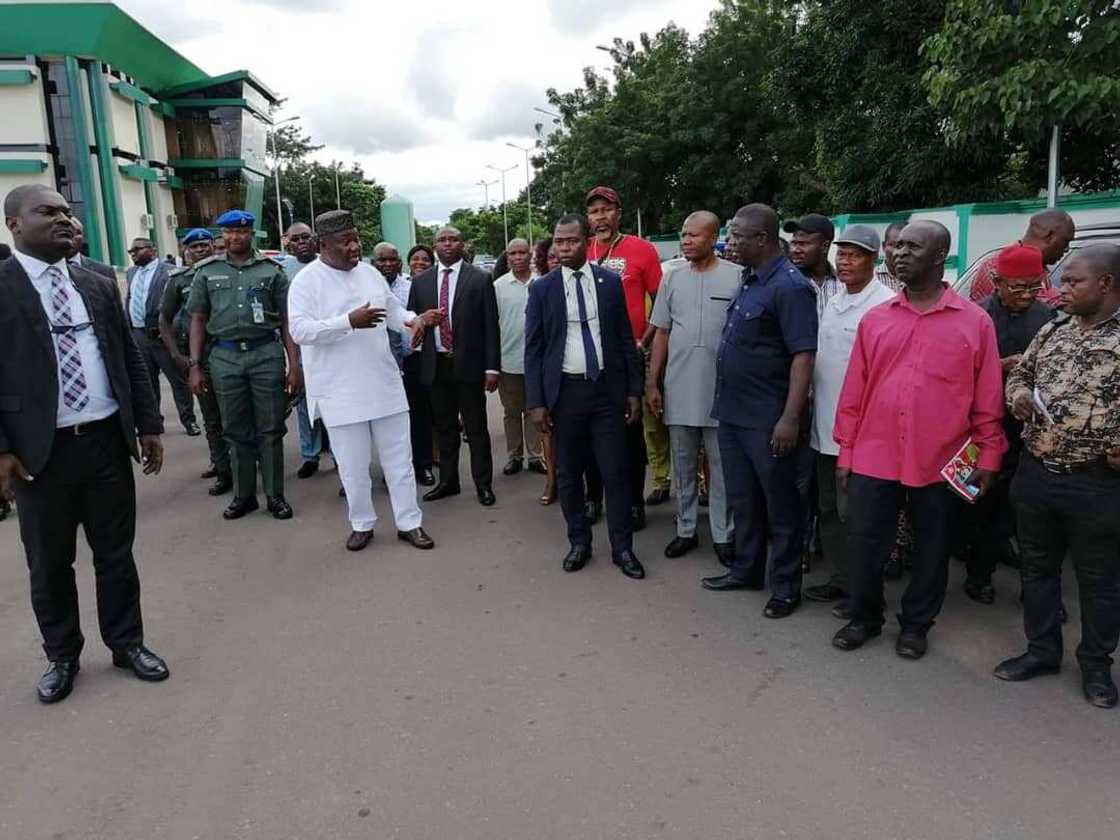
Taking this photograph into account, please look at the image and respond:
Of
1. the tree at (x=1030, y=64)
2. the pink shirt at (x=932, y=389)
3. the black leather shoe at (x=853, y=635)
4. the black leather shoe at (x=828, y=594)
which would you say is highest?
the tree at (x=1030, y=64)

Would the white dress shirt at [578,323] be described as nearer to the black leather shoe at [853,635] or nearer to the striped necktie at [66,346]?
the black leather shoe at [853,635]

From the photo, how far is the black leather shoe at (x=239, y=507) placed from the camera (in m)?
6.46

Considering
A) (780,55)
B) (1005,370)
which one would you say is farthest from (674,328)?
(780,55)

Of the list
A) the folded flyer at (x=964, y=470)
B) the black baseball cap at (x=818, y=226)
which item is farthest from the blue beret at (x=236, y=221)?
the folded flyer at (x=964, y=470)

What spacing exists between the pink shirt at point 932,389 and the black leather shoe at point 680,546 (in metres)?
1.76

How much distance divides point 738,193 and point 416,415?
21.9 metres

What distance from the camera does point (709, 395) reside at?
16.4ft

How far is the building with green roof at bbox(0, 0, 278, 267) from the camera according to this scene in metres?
29.1

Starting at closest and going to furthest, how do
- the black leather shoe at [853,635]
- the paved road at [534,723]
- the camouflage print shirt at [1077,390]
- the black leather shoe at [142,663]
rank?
the paved road at [534,723] < the camouflage print shirt at [1077,390] < the black leather shoe at [142,663] < the black leather shoe at [853,635]

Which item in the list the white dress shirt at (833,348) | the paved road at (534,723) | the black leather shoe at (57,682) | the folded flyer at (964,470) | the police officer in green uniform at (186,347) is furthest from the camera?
the police officer in green uniform at (186,347)

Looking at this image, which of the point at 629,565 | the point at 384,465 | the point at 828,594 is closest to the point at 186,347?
the point at 384,465

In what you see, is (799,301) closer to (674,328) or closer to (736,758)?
(674,328)

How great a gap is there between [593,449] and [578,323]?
2.51ft

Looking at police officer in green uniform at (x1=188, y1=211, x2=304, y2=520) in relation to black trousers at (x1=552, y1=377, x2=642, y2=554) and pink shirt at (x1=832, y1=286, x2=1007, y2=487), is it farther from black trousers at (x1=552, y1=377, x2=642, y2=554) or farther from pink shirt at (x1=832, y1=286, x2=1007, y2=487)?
pink shirt at (x1=832, y1=286, x2=1007, y2=487)
